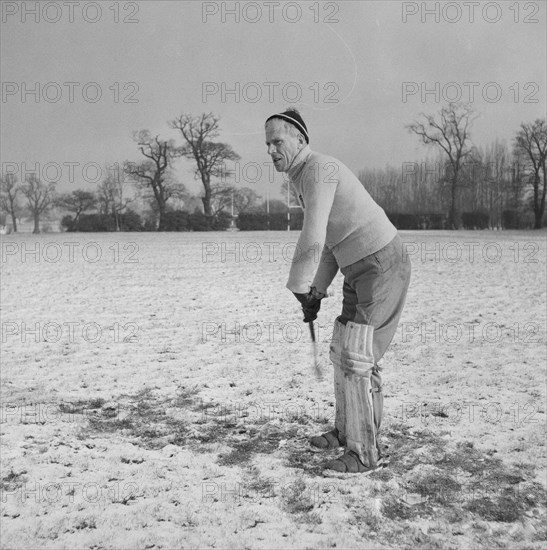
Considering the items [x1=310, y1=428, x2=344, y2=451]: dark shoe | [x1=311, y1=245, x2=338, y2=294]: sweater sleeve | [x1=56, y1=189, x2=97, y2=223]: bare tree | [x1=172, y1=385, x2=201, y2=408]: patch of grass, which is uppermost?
[x1=56, y1=189, x2=97, y2=223]: bare tree

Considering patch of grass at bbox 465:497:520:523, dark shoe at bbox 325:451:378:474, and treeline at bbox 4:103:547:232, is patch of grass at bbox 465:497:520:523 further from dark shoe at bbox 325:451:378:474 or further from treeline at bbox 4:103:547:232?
treeline at bbox 4:103:547:232

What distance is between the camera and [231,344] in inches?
289

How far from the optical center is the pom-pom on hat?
2871 millimetres

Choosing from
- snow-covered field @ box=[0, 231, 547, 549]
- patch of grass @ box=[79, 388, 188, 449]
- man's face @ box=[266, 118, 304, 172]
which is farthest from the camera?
patch of grass @ box=[79, 388, 188, 449]

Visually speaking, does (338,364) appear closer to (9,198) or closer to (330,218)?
(330,218)

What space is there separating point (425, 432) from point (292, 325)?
4.32 metres

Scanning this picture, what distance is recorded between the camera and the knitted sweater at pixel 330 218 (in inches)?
114

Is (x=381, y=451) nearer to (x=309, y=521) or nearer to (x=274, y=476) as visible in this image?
(x=274, y=476)

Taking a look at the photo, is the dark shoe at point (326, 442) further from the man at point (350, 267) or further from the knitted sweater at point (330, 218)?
the knitted sweater at point (330, 218)

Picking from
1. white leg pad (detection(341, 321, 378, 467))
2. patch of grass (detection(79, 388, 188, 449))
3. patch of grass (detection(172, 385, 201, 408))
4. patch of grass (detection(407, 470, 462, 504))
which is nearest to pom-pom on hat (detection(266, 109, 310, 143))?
white leg pad (detection(341, 321, 378, 467))

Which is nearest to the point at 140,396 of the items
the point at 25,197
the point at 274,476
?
the point at 274,476

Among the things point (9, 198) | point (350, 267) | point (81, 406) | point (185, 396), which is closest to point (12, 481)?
point (81, 406)

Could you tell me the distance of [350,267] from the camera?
326 centimetres

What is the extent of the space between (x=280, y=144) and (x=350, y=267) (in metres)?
0.78
